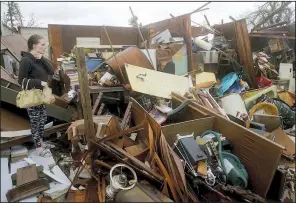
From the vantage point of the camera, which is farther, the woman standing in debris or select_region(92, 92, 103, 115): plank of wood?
select_region(92, 92, 103, 115): plank of wood

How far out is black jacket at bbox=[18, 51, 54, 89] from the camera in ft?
9.81

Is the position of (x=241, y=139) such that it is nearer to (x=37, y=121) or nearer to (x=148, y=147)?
(x=148, y=147)

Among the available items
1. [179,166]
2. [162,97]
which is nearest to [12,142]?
[179,166]

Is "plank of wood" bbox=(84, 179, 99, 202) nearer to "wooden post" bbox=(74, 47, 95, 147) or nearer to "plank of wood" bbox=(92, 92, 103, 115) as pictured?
"wooden post" bbox=(74, 47, 95, 147)

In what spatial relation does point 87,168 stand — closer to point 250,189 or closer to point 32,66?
point 32,66

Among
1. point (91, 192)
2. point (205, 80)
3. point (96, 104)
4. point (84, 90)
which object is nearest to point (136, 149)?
point (91, 192)

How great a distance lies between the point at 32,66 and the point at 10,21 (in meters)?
21.0

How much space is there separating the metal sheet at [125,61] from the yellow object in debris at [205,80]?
4.29 ft

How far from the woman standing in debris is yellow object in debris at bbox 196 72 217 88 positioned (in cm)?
362

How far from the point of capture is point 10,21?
66.4 ft

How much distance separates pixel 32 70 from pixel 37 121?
708 mm

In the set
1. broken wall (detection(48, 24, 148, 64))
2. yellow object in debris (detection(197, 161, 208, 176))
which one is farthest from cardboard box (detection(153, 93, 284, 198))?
broken wall (detection(48, 24, 148, 64))

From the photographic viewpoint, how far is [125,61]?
5.05 meters

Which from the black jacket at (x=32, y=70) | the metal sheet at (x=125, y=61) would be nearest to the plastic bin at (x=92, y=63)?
the metal sheet at (x=125, y=61)
